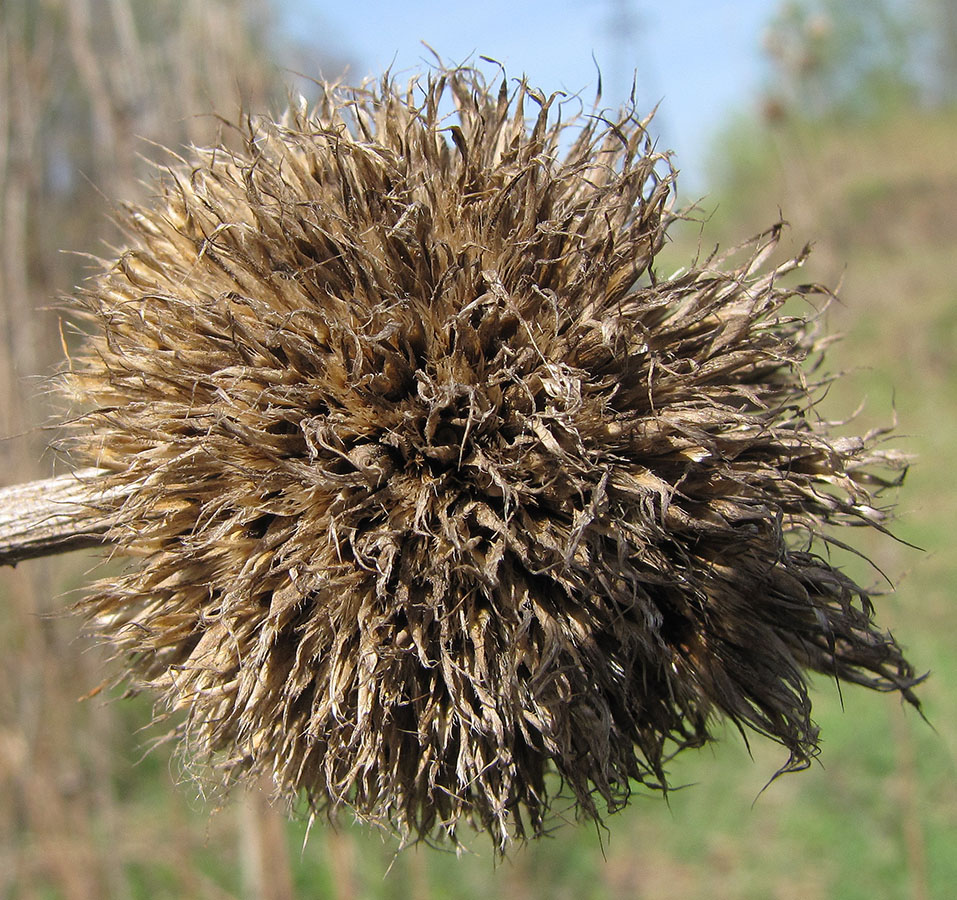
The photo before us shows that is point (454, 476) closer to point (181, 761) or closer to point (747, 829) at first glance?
point (181, 761)

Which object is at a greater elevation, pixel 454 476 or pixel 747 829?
pixel 454 476

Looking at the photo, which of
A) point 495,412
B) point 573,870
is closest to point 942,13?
point 573,870

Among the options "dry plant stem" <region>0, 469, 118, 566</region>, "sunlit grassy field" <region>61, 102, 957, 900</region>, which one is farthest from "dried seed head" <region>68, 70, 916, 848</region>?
"sunlit grassy field" <region>61, 102, 957, 900</region>

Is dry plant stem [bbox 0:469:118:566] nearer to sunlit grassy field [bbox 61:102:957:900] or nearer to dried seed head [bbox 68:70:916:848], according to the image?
dried seed head [bbox 68:70:916:848]

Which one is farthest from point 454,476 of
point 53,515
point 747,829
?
point 747,829

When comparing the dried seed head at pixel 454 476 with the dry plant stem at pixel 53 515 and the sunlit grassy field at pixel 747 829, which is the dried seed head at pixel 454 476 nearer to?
the dry plant stem at pixel 53 515

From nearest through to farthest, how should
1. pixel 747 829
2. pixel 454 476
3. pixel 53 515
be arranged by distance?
pixel 454 476 → pixel 53 515 → pixel 747 829
